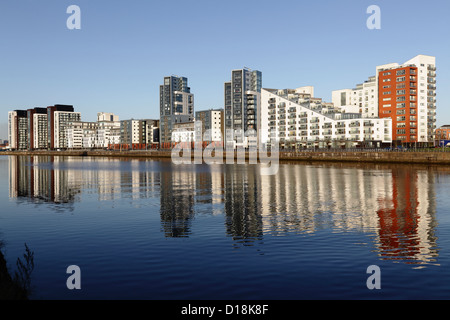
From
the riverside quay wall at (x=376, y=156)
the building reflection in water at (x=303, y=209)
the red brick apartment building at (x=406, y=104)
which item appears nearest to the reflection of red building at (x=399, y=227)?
the building reflection in water at (x=303, y=209)

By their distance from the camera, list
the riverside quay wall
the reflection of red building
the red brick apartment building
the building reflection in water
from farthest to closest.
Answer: the red brick apartment building < the riverside quay wall < the building reflection in water < the reflection of red building

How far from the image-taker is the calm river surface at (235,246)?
18328mm

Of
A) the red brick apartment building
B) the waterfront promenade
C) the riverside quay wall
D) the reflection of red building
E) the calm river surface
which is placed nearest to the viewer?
the calm river surface

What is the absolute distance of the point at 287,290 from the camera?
17938 mm

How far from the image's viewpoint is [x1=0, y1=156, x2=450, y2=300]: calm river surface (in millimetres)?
18328

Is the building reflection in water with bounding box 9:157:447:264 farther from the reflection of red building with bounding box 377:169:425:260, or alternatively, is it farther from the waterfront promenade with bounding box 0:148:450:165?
the waterfront promenade with bounding box 0:148:450:165

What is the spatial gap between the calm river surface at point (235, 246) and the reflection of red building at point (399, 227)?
0.31ft

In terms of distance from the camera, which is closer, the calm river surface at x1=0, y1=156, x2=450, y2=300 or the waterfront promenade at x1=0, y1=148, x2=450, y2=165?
the calm river surface at x1=0, y1=156, x2=450, y2=300

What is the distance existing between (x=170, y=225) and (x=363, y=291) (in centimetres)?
1903

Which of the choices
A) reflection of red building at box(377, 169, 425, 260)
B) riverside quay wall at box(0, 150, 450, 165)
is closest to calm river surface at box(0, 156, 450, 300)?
reflection of red building at box(377, 169, 425, 260)

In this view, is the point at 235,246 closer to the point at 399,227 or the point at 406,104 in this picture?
the point at 399,227

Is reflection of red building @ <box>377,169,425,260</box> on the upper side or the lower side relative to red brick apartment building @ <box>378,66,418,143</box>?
lower

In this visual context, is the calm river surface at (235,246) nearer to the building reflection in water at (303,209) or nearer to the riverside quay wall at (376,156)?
the building reflection in water at (303,209)

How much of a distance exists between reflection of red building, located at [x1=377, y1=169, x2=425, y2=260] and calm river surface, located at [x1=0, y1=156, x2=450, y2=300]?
9 cm
